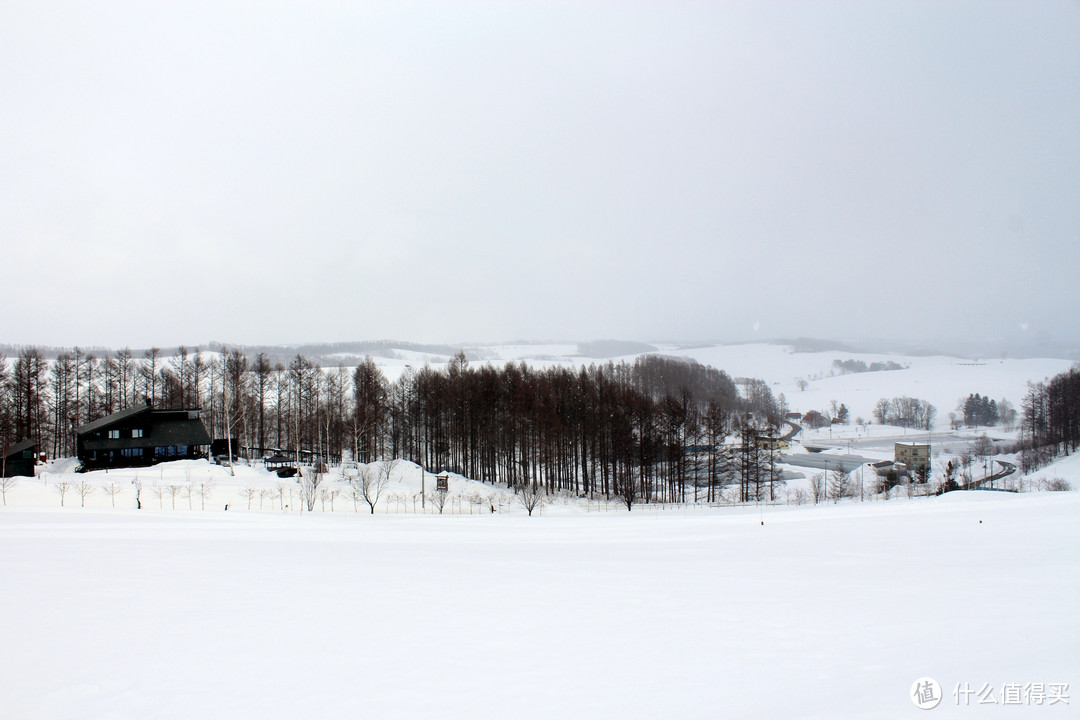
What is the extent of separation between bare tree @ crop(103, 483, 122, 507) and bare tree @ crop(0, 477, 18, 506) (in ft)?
12.6

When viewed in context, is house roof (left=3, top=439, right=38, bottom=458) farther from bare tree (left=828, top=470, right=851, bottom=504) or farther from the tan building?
the tan building

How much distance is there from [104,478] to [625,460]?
3263cm

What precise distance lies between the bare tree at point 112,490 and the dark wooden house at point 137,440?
8516 mm

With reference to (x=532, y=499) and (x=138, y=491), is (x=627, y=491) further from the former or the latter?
(x=138, y=491)

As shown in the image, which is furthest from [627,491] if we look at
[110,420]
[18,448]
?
[18,448]

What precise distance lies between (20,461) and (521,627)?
1577 inches

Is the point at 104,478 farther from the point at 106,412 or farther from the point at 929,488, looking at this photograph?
the point at 929,488

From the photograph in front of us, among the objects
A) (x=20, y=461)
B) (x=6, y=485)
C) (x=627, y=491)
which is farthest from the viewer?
(x=627, y=491)

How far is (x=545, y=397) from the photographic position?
147ft

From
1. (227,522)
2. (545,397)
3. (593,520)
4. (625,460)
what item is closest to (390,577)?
(227,522)

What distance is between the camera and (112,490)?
93.0 ft

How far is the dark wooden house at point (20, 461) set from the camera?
1309 inches

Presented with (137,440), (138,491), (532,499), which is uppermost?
(137,440)

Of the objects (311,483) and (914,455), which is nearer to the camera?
(311,483)
